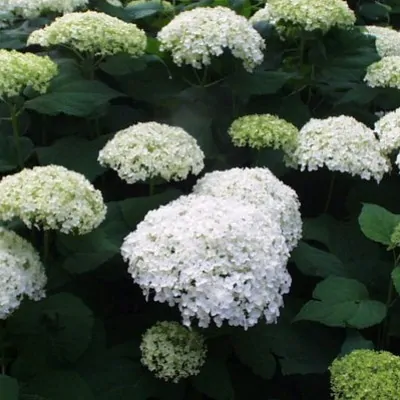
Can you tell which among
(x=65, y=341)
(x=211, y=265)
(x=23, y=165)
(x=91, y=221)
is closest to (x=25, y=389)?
(x=65, y=341)

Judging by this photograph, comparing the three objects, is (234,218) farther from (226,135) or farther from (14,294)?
(226,135)

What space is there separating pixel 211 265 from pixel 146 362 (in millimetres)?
441

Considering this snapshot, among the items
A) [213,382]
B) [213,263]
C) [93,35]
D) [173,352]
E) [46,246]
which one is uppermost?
[93,35]

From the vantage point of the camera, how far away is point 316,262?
2686 millimetres

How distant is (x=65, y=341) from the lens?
238 cm

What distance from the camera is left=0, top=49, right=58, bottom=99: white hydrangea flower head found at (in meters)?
2.58

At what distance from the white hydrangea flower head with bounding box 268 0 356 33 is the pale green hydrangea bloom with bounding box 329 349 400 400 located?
167 cm

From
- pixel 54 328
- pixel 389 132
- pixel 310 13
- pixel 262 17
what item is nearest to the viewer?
pixel 54 328

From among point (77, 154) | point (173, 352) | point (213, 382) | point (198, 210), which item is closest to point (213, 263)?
point (198, 210)

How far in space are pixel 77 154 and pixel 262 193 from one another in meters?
0.82

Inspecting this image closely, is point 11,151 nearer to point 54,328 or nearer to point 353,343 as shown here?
point 54,328

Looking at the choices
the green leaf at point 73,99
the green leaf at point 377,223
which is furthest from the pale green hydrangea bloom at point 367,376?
the green leaf at point 73,99

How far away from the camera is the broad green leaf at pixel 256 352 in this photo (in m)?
2.47

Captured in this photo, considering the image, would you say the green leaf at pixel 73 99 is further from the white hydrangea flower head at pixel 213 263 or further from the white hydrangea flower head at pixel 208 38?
the white hydrangea flower head at pixel 213 263
